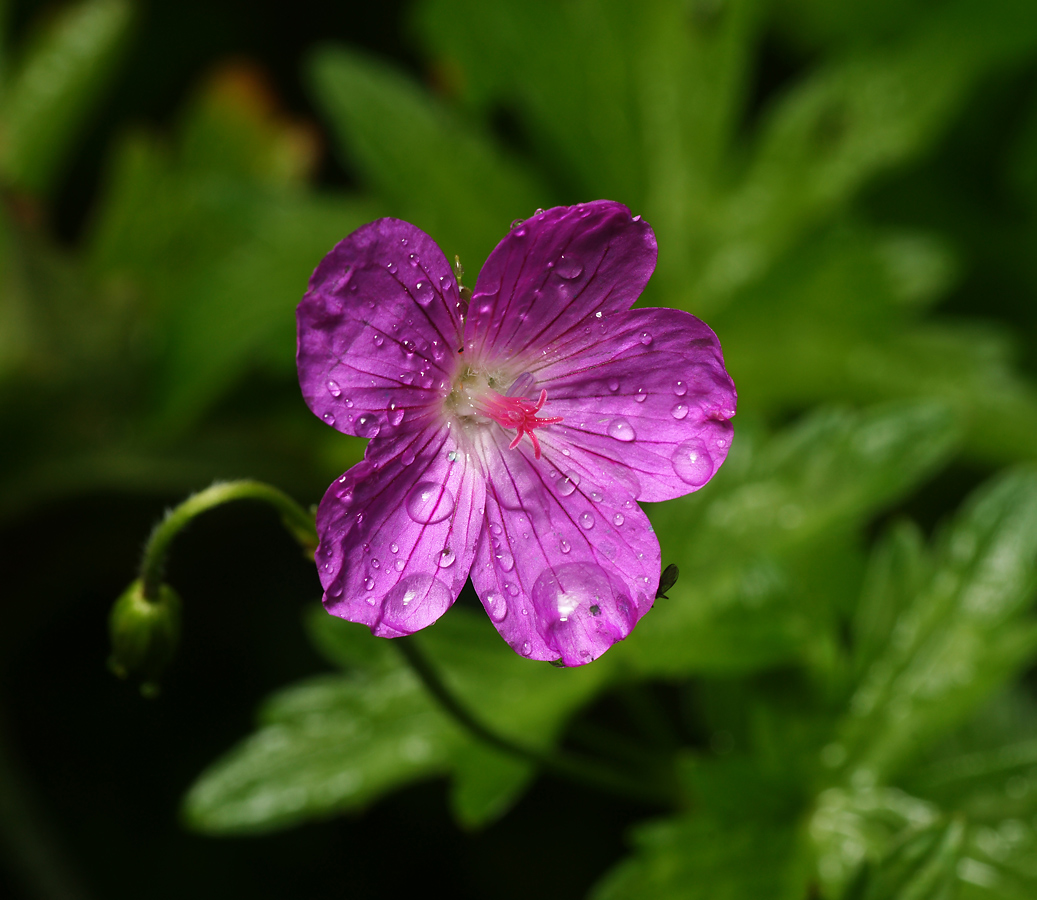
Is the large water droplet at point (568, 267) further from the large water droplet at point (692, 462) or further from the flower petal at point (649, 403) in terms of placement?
the large water droplet at point (692, 462)

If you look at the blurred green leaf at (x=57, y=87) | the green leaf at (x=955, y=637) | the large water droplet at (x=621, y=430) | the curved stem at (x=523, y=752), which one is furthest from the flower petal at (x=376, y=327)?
the blurred green leaf at (x=57, y=87)

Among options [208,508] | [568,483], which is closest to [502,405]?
[568,483]

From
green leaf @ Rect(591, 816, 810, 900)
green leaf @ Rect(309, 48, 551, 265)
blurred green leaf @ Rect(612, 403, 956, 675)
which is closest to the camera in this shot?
green leaf @ Rect(591, 816, 810, 900)

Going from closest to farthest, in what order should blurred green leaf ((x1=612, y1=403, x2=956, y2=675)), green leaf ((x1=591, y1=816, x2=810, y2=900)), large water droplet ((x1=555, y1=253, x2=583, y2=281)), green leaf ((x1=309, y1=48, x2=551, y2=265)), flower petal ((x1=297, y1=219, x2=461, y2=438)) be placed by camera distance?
flower petal ((x1=297, y1=219, x2=461, y2=438)) < large water droplet ((x1=555, y1=253, x2=583, y2=281)) < green leaf ((x1=591, y1=816, x2=810, y2=900)) < blurred green leaf ((x1=612, y1=403, x2=956, y2=675)) < green leaf ((x1=309, y1=48, x2=551, y2=265))

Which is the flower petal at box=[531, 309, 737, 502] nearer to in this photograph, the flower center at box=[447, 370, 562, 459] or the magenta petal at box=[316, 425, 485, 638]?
the flower center at box=[447, 370, 562, 459]

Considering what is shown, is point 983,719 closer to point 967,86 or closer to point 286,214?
point 967,86

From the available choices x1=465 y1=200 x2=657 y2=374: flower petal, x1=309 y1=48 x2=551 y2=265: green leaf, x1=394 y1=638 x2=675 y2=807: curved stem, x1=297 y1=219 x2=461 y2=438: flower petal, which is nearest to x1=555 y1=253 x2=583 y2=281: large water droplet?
x1=465 y1=200 x2=657 y2=374: flower petal

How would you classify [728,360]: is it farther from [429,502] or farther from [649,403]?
[429,502]
